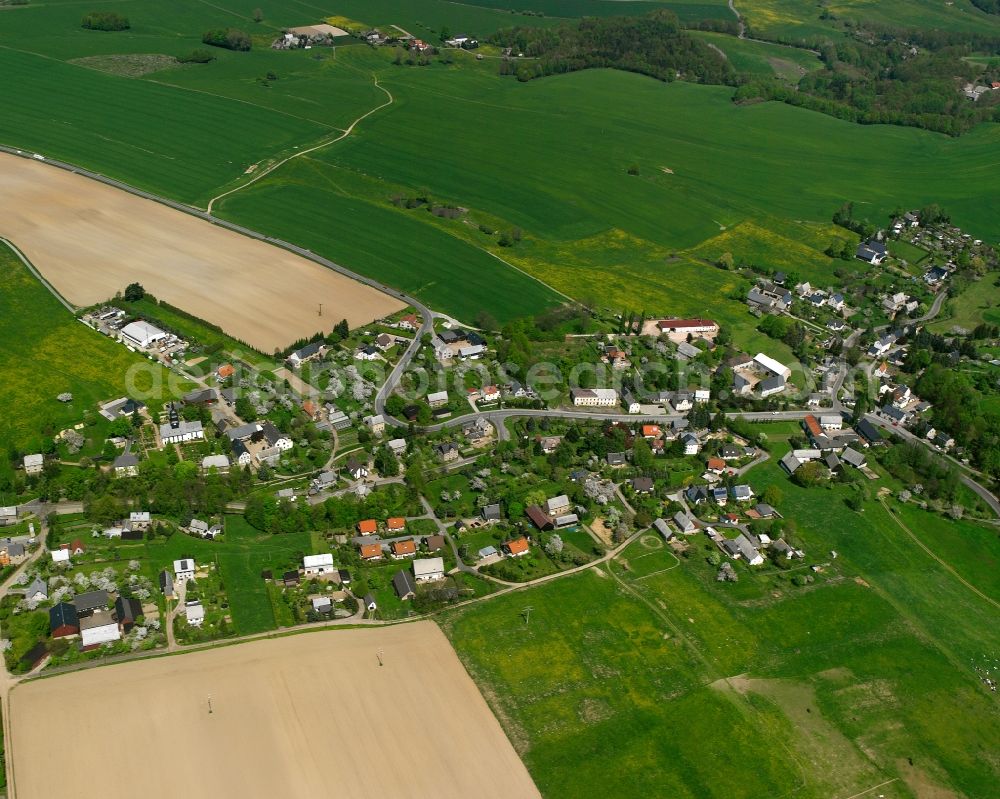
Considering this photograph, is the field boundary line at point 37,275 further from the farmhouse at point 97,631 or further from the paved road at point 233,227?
the farmhouse at point 97,631

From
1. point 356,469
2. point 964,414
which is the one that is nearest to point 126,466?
Answer: point 356,469

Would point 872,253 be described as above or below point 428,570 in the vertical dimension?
above

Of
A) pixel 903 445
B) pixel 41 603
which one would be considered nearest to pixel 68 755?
pixel 41 603

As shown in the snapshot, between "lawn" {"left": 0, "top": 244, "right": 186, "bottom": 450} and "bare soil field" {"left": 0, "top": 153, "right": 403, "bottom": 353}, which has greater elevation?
"bare soil field" {"left": 0, "top": 153, "right": 403, "bottom": 353}

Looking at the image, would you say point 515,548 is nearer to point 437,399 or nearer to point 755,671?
point 755,671

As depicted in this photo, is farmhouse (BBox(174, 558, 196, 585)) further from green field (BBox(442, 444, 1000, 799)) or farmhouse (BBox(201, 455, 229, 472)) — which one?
green field (BBox(442, 444, 1000, 799))

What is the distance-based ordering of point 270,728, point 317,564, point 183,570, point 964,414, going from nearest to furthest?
point 270,728
point 183,570
point 317,564
point 964,414

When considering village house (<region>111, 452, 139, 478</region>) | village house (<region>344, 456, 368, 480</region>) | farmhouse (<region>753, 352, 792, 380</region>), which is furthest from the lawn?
farmhouse (<region>753, 352, 792, 380</region>)
